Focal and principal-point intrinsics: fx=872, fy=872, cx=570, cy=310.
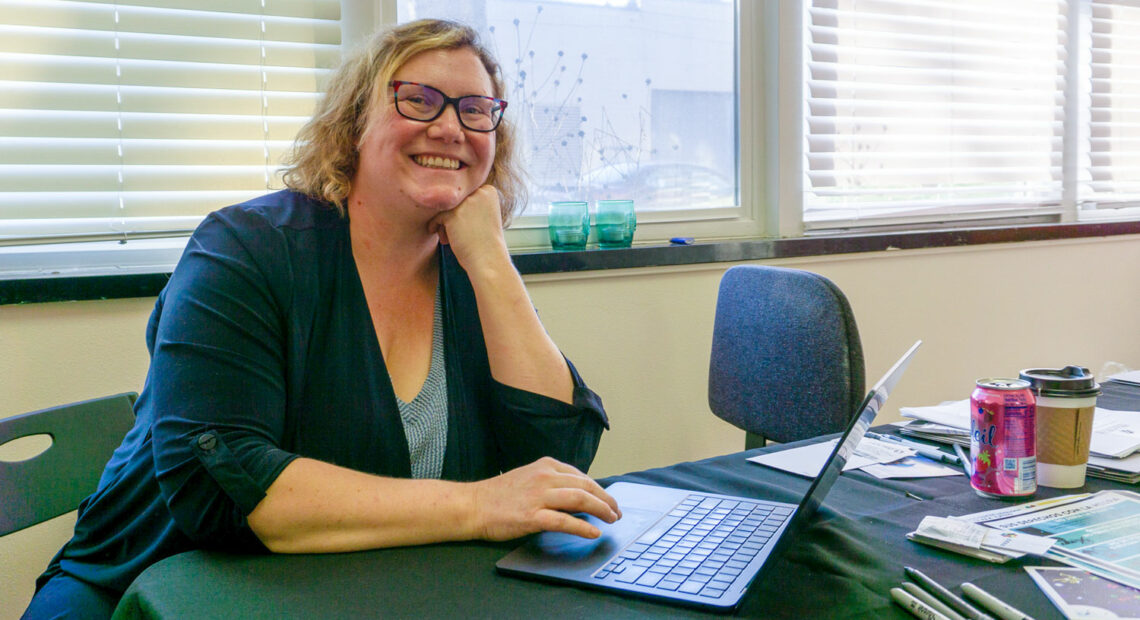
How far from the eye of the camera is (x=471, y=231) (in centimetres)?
137

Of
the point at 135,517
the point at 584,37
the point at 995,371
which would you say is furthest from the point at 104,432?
the point at 995,371

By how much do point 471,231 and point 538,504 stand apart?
1.84 feet

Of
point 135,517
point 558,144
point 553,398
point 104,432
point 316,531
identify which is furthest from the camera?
point 558,144

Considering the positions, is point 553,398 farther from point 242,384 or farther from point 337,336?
point 242,384

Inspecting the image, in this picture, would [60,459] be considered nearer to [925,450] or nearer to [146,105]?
[146,105]

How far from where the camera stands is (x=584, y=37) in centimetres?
235

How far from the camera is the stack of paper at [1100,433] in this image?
116cm

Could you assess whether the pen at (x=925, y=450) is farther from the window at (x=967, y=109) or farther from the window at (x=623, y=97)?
the window at (x=967, y=109)

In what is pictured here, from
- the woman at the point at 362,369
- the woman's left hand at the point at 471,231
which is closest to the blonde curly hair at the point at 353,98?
the woman at the point at 362,369

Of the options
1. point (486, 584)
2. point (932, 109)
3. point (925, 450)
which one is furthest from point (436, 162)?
point (932, 109)

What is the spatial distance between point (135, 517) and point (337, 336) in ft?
1.16

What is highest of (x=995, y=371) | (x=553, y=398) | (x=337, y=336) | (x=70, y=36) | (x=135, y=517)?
(x=70, y=36)

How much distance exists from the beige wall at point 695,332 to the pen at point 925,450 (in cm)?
102

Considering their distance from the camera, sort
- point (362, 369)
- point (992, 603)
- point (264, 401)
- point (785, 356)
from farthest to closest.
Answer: point (785, 356)
point (362, 369)
point (264, 401)
point (992, 603)
